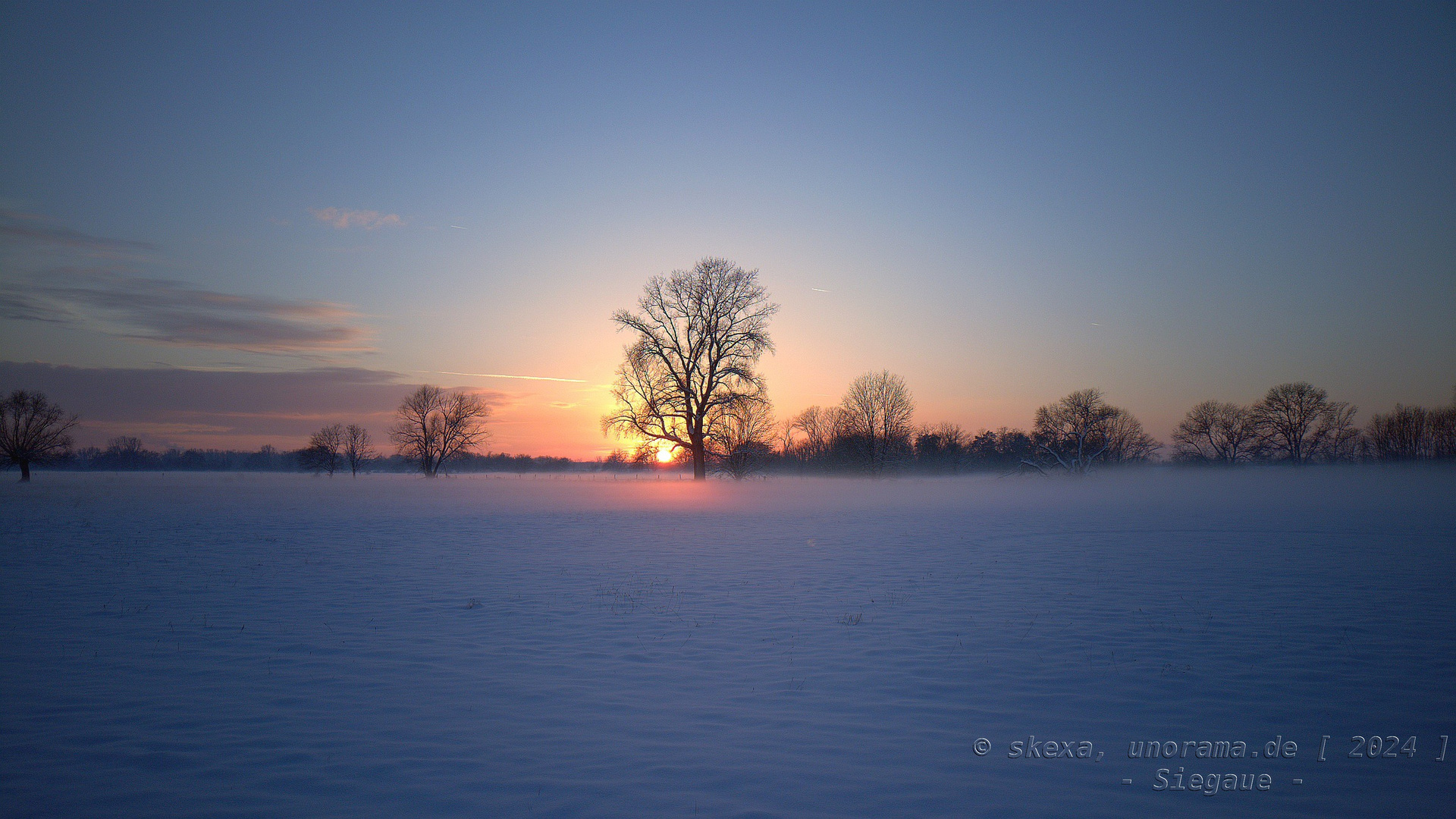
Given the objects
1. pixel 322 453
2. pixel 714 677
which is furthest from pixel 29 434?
pixel 714 677

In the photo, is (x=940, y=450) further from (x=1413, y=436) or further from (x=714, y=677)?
(x=714, y=677)

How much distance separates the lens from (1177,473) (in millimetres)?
55875

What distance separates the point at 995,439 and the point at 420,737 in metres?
92.4

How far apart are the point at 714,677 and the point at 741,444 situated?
4184 centimetres

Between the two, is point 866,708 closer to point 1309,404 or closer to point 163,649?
point 163,649

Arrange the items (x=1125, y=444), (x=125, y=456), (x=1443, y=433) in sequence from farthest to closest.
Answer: (x=125, y=456) → (x=1125, y=444) → (x=1443, y=433)

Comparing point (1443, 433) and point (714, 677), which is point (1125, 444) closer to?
point (1443, 433)

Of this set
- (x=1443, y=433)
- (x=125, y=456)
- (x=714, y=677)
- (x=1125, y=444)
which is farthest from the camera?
(x=125, y=456)

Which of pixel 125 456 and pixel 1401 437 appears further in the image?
pixel 125 456

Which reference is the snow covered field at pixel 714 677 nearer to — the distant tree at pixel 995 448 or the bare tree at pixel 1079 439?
the bare tree at pixel 1079 439

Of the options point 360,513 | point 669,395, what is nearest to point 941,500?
point 669,395

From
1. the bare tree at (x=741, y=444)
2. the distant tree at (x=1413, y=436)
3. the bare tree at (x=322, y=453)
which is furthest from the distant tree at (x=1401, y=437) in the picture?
the bare tree at (x=322, y=453)

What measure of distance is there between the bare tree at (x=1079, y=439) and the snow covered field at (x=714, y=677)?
36646 millimetres

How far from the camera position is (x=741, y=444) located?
47.9 metres
